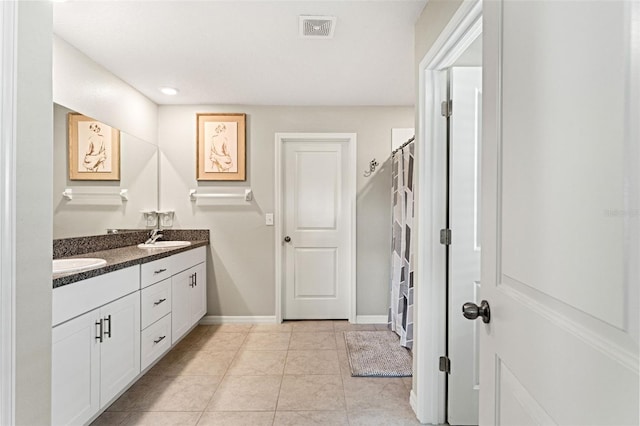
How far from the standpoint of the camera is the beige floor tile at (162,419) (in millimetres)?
2035

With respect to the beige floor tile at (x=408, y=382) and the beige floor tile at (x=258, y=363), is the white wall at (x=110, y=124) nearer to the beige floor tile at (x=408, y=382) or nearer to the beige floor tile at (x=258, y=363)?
the beige floor tile at (x=258, y=363)

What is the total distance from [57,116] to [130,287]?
1222 mm

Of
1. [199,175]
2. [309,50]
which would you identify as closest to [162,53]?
[309,50]

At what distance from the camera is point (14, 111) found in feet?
2.62

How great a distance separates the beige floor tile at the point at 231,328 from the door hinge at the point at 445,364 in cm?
216

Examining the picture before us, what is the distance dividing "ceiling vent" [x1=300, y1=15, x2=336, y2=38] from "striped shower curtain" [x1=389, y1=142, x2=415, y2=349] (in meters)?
1.11

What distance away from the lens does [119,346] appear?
208 cm

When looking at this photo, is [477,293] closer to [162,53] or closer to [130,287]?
[130,287]

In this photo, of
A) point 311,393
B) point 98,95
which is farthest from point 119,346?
point 98,95

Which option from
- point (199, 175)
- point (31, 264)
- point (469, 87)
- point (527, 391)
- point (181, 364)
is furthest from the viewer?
point (199, 175)

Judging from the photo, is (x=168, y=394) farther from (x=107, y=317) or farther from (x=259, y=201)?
(x=259, y=201)

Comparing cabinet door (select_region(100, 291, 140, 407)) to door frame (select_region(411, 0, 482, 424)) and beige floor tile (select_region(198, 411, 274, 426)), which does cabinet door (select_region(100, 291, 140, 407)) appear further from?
door frame (select_region(411, 0, 482, 424))

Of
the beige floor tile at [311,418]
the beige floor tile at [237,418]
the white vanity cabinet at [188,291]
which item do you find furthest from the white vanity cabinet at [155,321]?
the beige floor tile at [311,418]

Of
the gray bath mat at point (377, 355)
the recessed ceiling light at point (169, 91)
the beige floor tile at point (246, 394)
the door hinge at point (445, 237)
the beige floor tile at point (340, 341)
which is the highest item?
the recessed ceiling light at point (169, 91)
